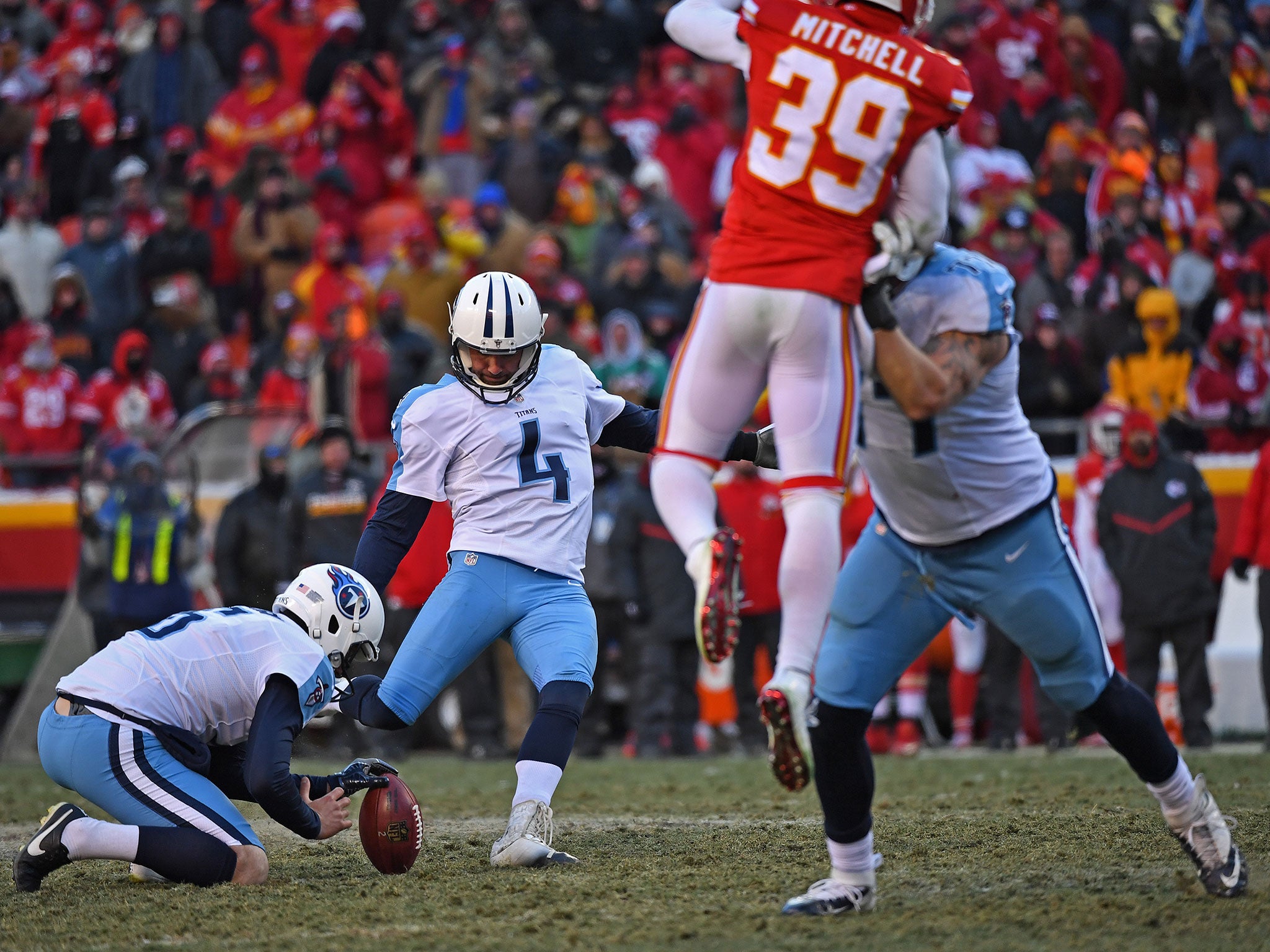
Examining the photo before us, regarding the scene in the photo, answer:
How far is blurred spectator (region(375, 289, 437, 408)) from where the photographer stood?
13.1 metres

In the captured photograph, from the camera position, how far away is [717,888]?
5.47 m

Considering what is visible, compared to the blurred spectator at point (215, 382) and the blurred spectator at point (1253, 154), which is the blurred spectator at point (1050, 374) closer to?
the blurred spectator at point (1253, 154)

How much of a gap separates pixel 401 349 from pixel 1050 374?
15.3ft

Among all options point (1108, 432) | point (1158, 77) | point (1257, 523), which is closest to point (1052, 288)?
point (1108, 432)

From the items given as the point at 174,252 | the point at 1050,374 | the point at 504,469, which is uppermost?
the point at 174,252

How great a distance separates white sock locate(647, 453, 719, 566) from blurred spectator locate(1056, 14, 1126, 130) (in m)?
11.4

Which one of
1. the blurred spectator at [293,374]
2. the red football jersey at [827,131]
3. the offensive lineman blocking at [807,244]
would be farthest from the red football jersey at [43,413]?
the red football jersey at [827,131]

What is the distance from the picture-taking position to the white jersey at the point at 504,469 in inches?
247

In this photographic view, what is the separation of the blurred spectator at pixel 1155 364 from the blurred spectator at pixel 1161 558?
1070 millimetres

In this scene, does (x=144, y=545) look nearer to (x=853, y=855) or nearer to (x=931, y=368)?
(x=853, y=855)

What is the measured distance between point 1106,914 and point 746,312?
188 centimetres

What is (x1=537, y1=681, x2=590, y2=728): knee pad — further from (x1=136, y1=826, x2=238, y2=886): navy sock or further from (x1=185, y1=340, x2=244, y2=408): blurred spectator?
(x1=185, y1=340, x2=244, y2=408): blurred spectator

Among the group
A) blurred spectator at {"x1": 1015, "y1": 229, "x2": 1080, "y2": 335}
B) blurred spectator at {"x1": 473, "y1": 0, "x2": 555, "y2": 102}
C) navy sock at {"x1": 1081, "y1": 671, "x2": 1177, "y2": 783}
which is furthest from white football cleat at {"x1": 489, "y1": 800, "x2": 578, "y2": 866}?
blurred spectator at {"x1": 473, "y1": 0, "x2": 555, "y2": 102}

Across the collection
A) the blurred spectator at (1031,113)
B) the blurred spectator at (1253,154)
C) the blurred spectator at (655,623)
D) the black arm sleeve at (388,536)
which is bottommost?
the blurred spectator at (655,623)
